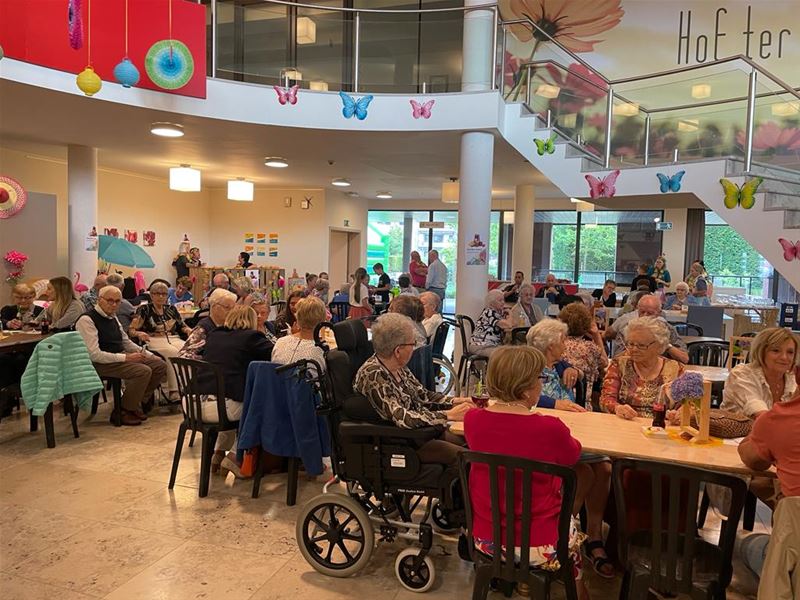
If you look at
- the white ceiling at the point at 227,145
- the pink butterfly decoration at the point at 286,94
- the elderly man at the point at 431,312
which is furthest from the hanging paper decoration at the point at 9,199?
the elderly man at the point at 431,312

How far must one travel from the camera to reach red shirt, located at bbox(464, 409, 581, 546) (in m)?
2.08

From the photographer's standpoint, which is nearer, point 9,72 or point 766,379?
point 766,379

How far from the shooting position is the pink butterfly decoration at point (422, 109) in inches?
267

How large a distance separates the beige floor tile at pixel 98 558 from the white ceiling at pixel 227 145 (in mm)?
4424

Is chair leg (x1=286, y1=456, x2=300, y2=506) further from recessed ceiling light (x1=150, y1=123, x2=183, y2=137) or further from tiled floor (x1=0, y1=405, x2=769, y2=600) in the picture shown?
recessed ceiling light (x1=150, y1=123, x2=183, y2=137)

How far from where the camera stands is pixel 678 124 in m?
6.96

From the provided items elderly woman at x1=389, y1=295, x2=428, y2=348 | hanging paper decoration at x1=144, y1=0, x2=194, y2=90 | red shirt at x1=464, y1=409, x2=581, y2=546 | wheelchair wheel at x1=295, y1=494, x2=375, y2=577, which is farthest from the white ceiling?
red shirt at x1=464, y1=409, x2=581, y2=546

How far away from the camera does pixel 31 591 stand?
104 inches

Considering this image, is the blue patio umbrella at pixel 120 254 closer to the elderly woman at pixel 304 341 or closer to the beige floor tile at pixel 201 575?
the elderly woman at pixel 304 341

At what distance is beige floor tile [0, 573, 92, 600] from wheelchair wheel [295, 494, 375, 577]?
3.16 ft

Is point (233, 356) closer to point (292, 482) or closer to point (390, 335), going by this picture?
point (292, 482)

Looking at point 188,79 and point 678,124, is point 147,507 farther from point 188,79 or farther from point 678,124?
point 678,124

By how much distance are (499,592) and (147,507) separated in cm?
208

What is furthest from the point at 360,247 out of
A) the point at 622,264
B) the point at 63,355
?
the point at 63,355
